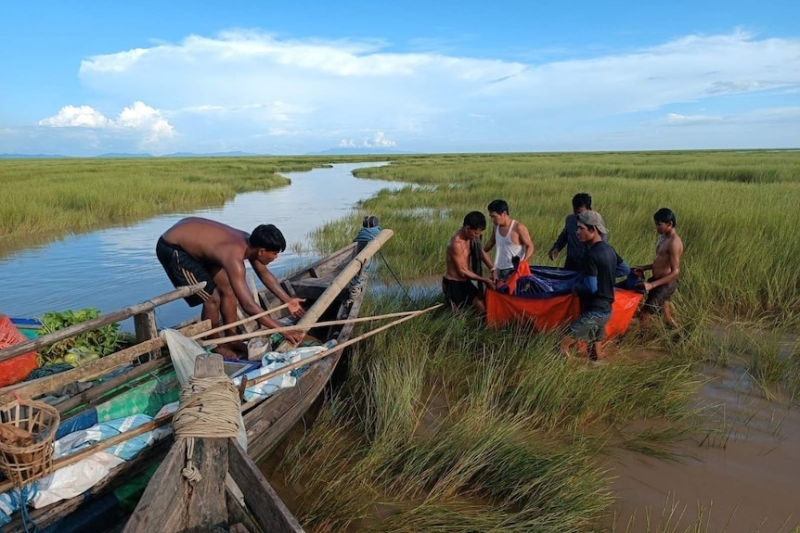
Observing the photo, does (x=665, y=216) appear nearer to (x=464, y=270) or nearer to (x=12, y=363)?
(x=464, y=270)

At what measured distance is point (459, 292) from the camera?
4840 mm

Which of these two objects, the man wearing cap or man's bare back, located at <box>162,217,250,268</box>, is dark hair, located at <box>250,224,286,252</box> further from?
the man wearing cap

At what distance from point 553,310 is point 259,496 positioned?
314cm

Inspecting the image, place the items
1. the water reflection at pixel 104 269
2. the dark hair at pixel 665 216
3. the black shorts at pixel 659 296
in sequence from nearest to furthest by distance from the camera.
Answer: the dark hair at pixel 665 216 < the black shorts at pixel 659 296 < the water reflection at pixel 104 269

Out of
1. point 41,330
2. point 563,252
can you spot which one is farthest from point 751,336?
point 41,330

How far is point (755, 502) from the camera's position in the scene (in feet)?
9.01

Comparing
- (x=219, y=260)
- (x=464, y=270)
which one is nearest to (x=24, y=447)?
(x=219, y=260)

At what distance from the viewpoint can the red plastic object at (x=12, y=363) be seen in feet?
10.0

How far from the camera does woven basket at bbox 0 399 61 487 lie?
170 centimetres

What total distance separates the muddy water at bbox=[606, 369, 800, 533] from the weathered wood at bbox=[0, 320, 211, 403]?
111 inches

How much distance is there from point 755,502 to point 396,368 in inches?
89.7

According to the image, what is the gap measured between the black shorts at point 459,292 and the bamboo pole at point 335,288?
0.86m

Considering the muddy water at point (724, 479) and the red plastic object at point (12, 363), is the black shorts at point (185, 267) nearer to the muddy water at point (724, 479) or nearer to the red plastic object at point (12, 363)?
the red plastic object at point (12, 363)

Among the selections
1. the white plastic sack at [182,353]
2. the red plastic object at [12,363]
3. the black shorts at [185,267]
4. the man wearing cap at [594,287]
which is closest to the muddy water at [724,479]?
the man wearing cap at [594,287]
